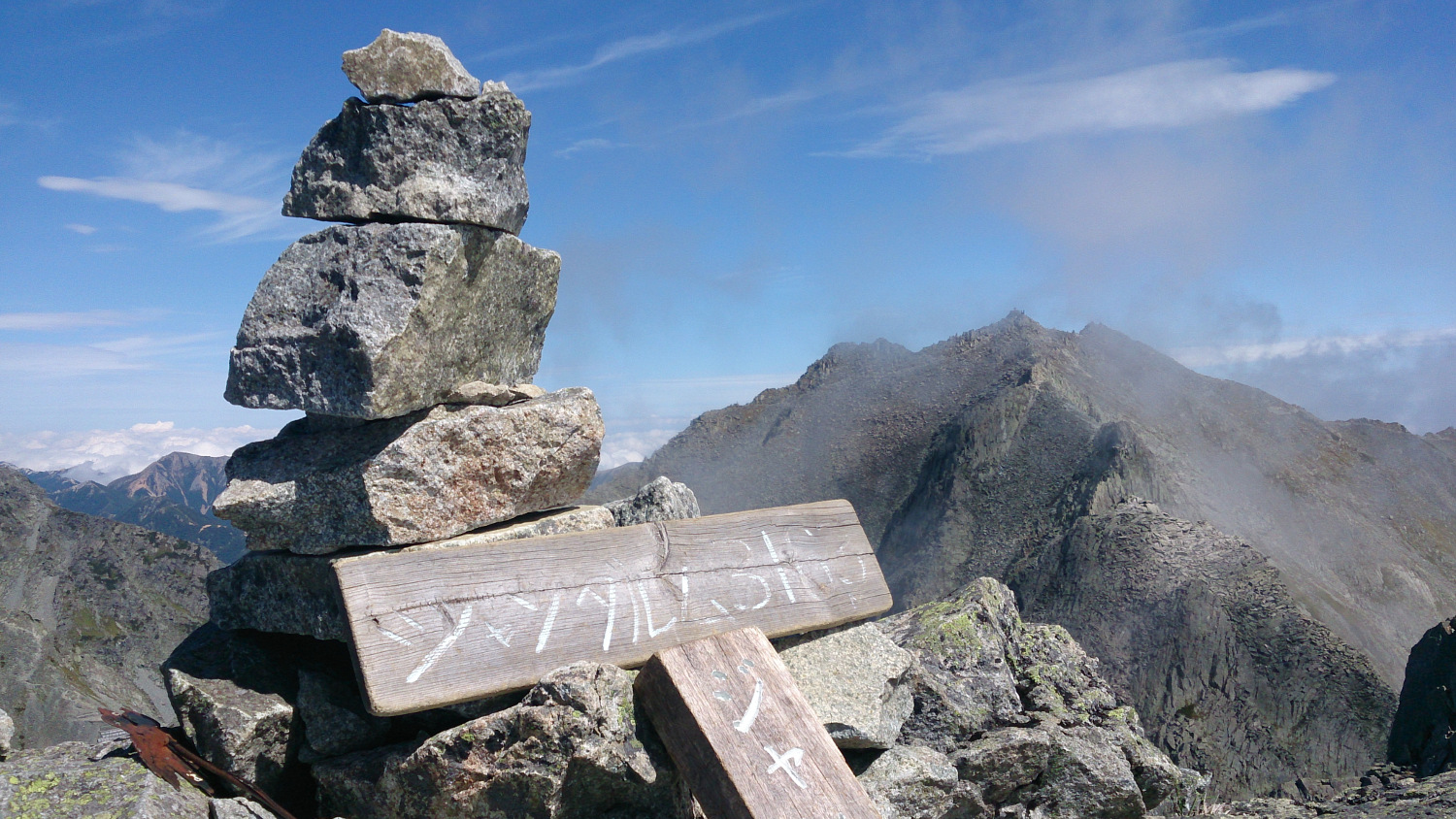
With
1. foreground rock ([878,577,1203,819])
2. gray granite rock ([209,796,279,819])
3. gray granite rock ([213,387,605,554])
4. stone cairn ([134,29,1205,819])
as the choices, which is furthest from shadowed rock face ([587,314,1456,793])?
gray granite rock ([209,796,279,819])

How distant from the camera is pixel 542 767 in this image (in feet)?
9.48

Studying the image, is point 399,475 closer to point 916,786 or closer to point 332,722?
point 332,722

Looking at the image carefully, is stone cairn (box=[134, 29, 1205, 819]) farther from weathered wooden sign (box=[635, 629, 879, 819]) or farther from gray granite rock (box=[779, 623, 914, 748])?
weathered wooden sign (box=[635, 629, 879, 819])

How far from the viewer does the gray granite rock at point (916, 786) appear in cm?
359

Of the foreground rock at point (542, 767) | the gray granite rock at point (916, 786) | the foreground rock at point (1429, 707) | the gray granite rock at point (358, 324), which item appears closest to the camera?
the foreground rock at point (542, 767)

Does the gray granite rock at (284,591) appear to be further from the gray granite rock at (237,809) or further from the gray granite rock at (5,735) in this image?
the gray granite rock at (5,735)

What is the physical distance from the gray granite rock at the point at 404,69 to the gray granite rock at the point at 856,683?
317cm

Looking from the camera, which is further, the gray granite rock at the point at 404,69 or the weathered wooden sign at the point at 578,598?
the gray granite rock at the point at 404,69

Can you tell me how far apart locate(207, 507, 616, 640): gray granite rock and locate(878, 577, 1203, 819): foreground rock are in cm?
227

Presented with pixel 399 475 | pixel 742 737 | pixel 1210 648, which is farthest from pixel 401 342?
pixel 1210 648

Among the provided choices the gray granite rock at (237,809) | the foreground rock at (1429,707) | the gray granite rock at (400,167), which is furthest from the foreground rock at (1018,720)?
the foreground rock at (1429,707)

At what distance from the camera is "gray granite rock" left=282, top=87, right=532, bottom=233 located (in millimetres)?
3811

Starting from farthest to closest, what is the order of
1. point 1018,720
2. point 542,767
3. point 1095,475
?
point 1095,475 < point 1018,720 < point 542,767

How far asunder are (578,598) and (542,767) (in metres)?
0.66
